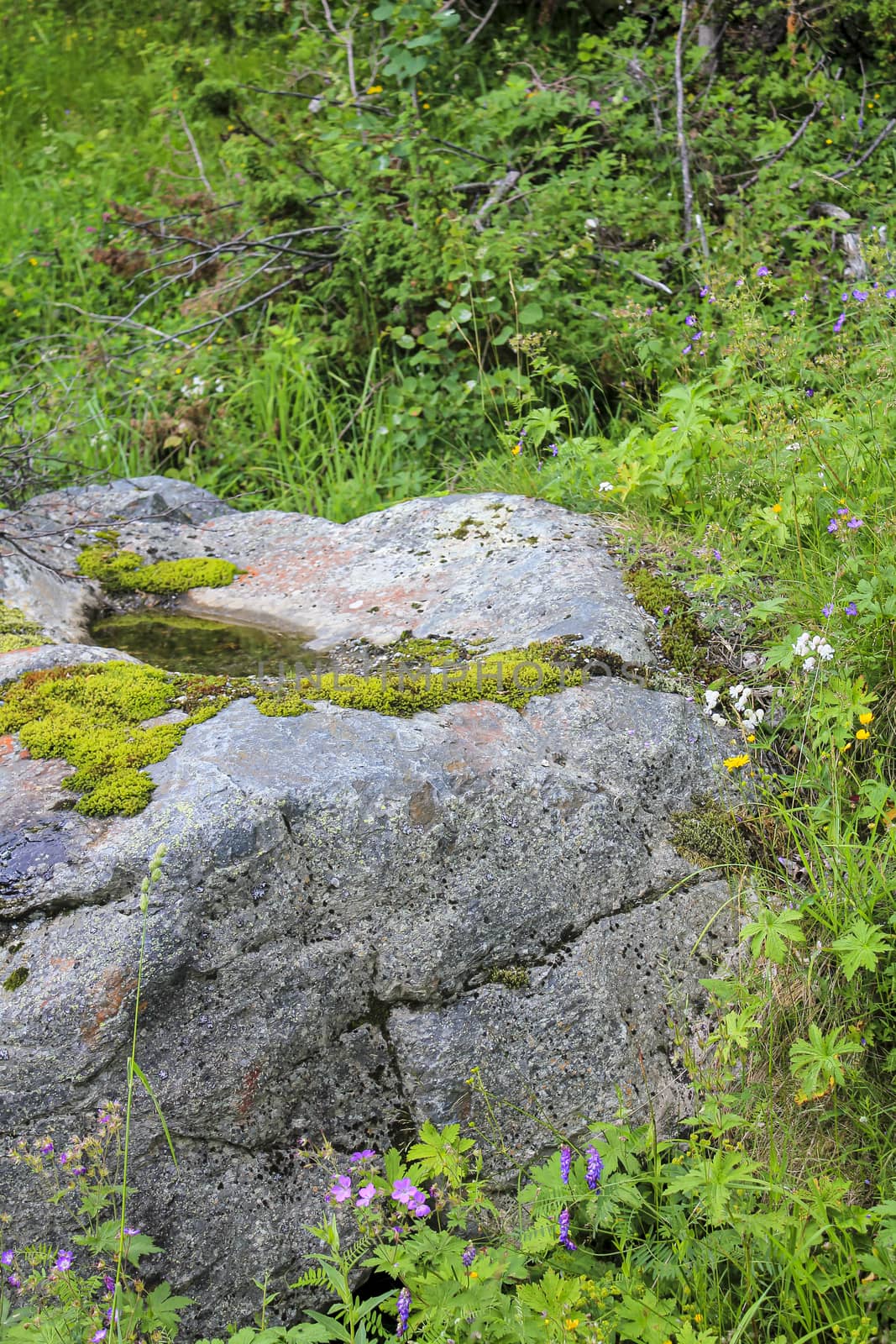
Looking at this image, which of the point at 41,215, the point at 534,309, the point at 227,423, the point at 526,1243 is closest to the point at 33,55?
the point at 41,215

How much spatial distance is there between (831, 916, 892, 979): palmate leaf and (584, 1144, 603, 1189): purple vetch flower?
1.96 feet

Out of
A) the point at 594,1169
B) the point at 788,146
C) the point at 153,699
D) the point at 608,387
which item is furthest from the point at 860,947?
the point at 788,146

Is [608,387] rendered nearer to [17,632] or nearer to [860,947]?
[17,632]

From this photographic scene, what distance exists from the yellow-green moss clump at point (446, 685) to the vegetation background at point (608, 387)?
0.39 meters

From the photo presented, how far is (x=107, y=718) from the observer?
2.42 meters

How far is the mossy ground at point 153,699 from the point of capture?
2219mm

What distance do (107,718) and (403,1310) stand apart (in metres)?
1.38

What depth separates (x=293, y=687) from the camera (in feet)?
8.62

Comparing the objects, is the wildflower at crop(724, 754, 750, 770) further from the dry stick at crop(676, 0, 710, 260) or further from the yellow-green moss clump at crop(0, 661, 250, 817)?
the dry stick at crop(676, 0, 710, 260)

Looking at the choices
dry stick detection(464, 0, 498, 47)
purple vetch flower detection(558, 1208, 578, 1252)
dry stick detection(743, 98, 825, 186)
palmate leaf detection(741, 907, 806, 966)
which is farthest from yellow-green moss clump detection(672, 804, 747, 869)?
dry stick detection(464, 0, 498, 47)

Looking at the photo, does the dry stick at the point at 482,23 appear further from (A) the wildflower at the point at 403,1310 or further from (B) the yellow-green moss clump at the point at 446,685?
(A) the wildflower at the point at 403,1310

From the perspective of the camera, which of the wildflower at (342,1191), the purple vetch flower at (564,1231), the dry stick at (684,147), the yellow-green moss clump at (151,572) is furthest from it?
the dry stick at (684,147)

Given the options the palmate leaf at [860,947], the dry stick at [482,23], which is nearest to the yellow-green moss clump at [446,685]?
the palmate leaf at [860,947]

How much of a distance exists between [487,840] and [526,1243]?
2.56 feet
